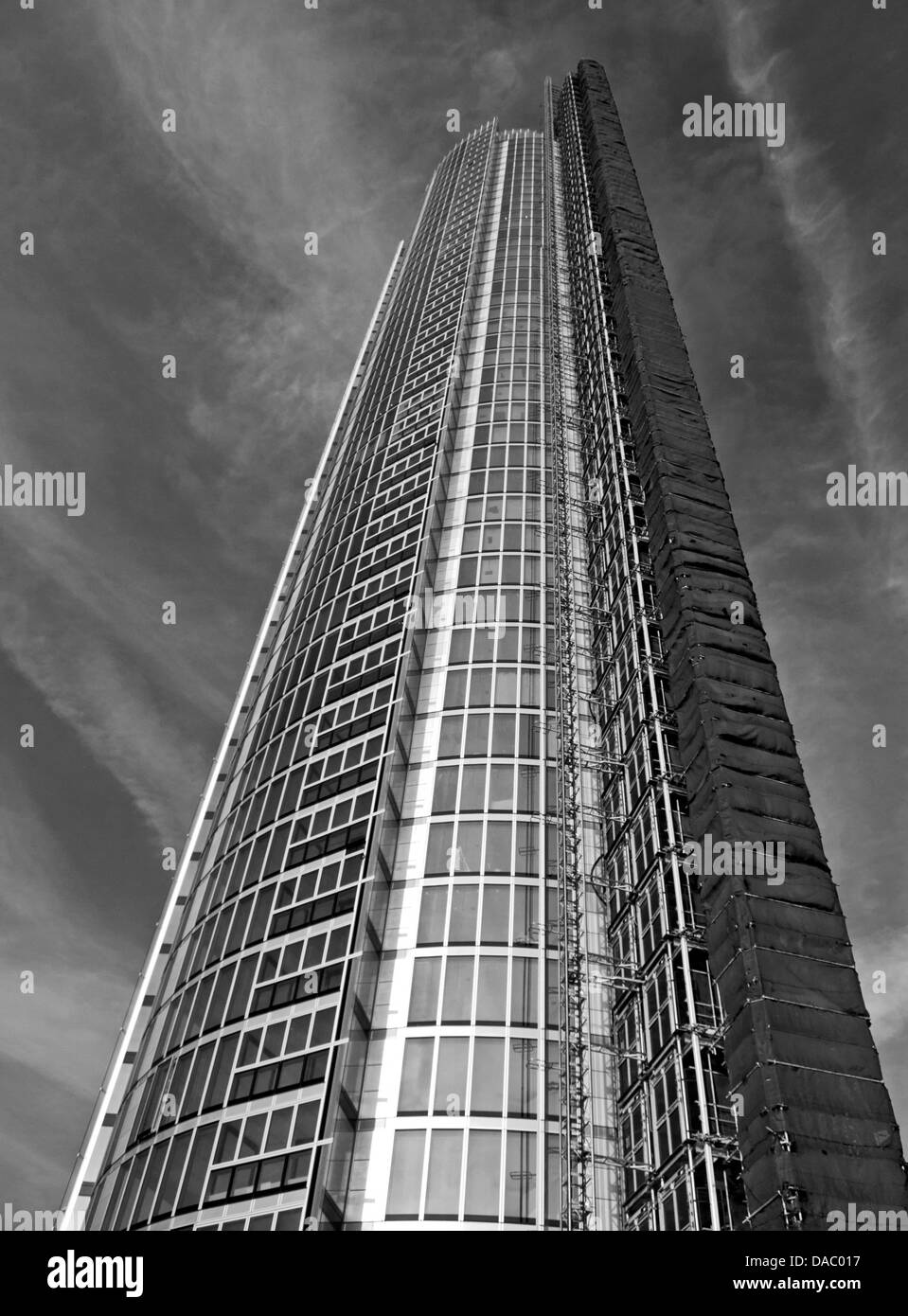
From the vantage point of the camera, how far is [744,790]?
37.6 metres

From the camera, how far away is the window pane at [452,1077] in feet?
124

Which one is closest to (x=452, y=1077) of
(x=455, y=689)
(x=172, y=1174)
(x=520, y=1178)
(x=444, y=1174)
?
(x=444, y=1174)

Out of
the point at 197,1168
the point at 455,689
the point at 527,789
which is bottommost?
the point at 197,1168

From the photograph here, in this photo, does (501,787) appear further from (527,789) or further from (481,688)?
(481,688)

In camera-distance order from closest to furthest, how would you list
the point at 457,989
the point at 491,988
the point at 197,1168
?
the point at 197,1168, the point at 491,988, the point at 457,989

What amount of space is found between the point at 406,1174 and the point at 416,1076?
3509mm

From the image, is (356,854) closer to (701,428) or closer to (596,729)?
(596,729)

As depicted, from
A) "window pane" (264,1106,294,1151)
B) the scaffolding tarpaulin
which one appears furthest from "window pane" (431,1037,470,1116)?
the scaffolding tarpaulin

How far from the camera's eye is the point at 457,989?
41.4 metres

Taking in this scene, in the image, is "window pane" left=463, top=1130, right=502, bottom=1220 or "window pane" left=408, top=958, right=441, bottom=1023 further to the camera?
"window pane" left=408, top=958, right=441, bottom=1023

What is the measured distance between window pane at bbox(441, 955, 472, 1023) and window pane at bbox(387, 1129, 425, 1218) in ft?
14.9

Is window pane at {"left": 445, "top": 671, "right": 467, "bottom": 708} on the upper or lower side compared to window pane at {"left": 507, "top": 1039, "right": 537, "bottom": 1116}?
upper

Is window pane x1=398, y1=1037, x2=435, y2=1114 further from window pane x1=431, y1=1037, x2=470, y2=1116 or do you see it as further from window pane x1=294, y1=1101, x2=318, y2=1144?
window pane x1=294, y1=1101, x2=318, y2=1144

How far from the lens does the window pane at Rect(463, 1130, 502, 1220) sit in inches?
1375
